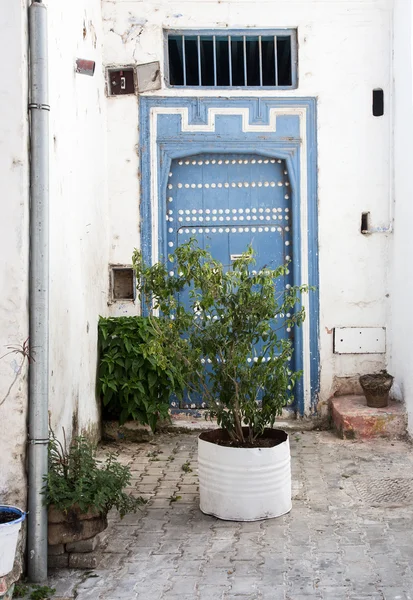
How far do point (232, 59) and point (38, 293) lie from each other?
14.7 ft

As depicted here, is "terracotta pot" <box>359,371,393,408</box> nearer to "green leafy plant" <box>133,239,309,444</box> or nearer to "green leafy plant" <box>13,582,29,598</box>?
"green leafy plant" <box>133,239,309,444</box>

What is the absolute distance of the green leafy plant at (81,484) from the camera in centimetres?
395

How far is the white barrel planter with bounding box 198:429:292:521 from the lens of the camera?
470 centimetres

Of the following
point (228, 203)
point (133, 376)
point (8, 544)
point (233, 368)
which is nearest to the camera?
point (8, 544)

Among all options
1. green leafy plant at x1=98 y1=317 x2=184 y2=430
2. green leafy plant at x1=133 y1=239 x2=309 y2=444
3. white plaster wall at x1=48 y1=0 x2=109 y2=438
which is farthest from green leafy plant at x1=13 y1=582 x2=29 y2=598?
green leafy plant at x1=98 y1=317 x2=184 y2=430

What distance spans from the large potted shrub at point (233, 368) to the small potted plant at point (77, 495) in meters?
0.76

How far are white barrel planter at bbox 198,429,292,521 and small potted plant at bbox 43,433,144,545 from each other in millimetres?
703

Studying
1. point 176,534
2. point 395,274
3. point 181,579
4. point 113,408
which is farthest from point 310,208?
point 181,579

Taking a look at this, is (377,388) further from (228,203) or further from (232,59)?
(232,59)

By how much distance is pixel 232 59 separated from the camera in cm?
759

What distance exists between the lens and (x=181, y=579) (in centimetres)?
388

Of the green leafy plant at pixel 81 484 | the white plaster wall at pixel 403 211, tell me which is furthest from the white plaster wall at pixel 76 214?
the white plaster wall at pixel 403 211

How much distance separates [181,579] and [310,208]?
4.35 m

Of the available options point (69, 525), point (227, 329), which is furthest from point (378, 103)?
point (69, 525)
